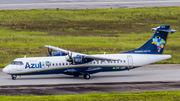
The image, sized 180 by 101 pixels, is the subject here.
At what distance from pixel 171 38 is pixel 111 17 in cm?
1665

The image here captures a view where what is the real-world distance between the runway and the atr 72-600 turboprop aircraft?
0.87 metres

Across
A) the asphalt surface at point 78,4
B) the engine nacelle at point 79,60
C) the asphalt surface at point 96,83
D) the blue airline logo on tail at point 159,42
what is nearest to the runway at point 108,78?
the asphalt surface at point 96,83

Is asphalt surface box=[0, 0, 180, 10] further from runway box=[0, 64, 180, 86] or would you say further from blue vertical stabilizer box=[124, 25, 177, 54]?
blue vertical stabilizer box=[124, 25, 177, 54]

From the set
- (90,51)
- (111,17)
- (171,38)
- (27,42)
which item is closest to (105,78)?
(90,51)

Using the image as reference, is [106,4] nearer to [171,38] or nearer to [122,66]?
[171,38]

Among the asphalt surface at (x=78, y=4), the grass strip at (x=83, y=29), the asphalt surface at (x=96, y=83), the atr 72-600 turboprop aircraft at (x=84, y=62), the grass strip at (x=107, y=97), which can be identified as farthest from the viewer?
the asphalt surface at (x=78, y=4)

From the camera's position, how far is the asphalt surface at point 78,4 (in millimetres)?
69312

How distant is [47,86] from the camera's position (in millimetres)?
26906

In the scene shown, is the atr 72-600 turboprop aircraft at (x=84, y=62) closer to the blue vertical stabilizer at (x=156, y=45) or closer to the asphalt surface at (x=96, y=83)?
the blue vertical stabilizer at (x=156, y=45)

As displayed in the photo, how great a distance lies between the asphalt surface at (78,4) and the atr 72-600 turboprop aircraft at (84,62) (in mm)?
39065

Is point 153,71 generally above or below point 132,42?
below

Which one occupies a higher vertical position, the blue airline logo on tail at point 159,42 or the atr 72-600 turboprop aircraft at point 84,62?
the blue airline logo on tail at point 159,42

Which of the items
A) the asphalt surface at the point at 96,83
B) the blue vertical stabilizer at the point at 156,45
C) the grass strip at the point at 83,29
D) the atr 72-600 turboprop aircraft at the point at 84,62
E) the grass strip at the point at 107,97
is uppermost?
the grass strip at the point at 83,29

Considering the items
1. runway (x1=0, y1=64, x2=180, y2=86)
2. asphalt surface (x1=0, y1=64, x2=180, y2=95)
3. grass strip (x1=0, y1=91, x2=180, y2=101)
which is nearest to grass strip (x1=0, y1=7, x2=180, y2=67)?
runway (x1=0, y1=64, x2=180, y2=86)
